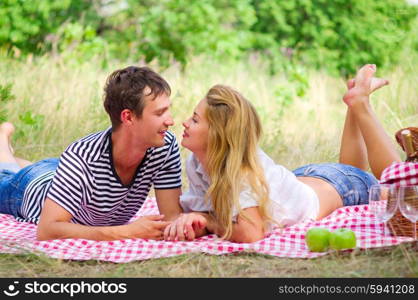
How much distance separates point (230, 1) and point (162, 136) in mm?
8465

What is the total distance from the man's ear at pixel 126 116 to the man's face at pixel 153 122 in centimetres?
2

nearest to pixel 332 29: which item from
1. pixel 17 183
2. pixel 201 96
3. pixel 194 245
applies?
pixel 201 96

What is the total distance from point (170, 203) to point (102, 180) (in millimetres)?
445

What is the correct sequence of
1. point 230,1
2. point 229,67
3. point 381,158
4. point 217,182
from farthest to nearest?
point 230,1 → point 229,67 → point 381,158 → point 217,182

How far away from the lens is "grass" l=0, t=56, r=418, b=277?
12.0 ft

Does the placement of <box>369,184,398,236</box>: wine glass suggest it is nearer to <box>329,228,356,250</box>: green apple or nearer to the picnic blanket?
the picnic blanket

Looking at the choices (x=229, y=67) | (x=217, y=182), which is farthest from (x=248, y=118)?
(x=229, y=67)

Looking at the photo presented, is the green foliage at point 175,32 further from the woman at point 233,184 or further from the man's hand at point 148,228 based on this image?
the man's hand at point 148,228

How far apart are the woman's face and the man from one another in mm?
121

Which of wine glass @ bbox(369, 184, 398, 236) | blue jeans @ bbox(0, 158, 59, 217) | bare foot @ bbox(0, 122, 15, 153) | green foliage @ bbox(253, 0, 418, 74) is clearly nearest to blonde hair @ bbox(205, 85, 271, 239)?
wine glass @ bbox(369, 184, 398, 236)

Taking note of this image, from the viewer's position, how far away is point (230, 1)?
482 inches

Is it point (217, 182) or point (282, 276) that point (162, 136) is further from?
point (282, 276)

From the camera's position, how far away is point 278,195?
423cm

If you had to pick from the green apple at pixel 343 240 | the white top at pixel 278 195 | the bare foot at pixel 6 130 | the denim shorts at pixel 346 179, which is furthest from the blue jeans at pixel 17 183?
the green apple at pixel 343 240
